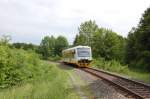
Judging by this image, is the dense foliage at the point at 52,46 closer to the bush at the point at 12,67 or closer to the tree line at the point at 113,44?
the tree line at the point at 113,44

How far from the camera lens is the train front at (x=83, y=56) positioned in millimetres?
49625

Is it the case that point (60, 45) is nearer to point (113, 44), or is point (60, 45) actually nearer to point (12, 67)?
point (113, 44)

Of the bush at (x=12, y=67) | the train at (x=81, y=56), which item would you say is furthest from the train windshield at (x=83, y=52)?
the bush at (x=12, y=67)

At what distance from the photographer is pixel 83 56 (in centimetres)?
5003

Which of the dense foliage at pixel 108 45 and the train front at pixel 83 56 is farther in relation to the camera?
the dense foliage at pixel 108 45

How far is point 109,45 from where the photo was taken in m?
71.3

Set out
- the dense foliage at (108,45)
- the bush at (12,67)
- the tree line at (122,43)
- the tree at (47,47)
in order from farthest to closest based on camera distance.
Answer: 1. the tree at (47,47)
2. the dense foliage at (108,45)
3. the tree line at (122,43)
4. the bush at (12,67)

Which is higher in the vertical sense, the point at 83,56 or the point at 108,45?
the point at 108,45

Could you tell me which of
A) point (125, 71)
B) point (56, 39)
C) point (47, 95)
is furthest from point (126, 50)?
point (56, 39)

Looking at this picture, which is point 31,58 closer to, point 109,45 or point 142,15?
point 142,15

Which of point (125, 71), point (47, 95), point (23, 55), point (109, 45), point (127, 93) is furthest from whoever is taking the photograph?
point (109, 45)

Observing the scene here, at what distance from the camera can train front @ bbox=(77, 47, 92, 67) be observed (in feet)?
163

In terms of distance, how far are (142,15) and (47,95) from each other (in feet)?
111

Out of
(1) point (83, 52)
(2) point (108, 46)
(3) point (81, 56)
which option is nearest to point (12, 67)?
(3) point (81, 56)
